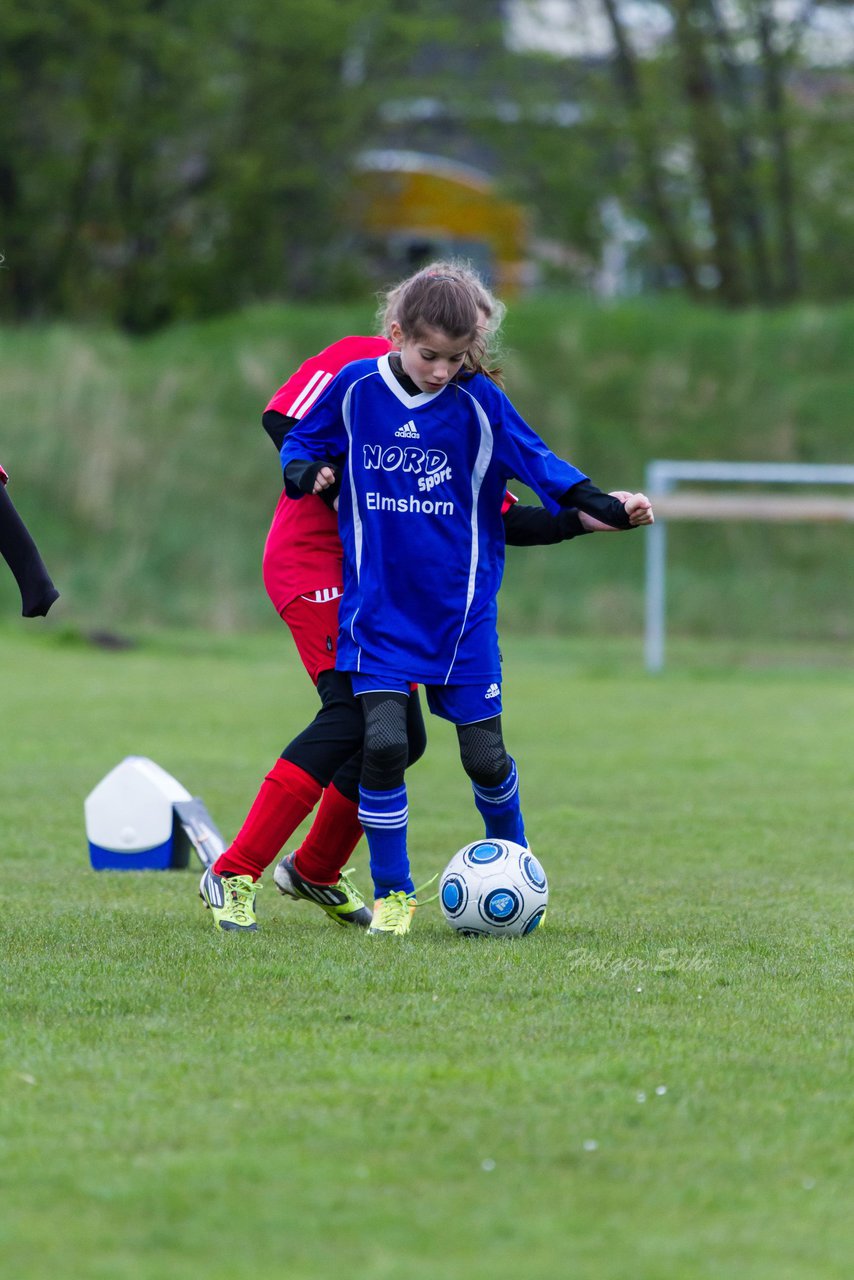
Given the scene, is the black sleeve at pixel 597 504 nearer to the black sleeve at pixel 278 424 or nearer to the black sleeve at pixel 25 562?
the black sleeve at pixel 278 424

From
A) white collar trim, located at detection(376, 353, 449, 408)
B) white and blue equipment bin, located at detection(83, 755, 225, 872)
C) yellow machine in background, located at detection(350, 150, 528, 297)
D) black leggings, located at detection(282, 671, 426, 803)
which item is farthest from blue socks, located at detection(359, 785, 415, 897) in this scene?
yellow machine in background, located at detection(350, 150, 528, 297)

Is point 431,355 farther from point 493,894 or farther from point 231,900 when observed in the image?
point 231,900

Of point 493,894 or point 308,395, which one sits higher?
point 308,395

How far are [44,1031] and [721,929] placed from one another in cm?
214

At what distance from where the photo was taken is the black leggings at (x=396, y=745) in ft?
16.3

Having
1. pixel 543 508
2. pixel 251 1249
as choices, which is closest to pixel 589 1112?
pixel 251 1249

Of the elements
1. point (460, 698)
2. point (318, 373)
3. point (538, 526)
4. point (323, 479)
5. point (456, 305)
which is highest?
point (456, 305)

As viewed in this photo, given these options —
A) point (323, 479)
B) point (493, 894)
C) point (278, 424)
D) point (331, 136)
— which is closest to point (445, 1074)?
point (493, 894)

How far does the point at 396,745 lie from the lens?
16.2 ft

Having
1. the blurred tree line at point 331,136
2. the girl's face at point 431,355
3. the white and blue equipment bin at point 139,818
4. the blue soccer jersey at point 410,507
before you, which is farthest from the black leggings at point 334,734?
the blurred tree line at point 331,136

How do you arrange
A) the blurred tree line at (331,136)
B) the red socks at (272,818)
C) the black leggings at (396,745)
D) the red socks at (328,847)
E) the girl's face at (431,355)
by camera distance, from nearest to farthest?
the girl's face at (431,355), the black leggings at (396,745), the red socks at (272,818), the red socks at (328,847), the blurred tree line at (331,136)

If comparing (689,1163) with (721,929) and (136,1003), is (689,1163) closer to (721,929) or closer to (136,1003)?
(136,1003)

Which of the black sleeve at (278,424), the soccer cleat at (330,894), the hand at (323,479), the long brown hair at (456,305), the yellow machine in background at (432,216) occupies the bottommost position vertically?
the soccer cleat at (330,894)

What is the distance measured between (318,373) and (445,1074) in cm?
233
